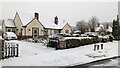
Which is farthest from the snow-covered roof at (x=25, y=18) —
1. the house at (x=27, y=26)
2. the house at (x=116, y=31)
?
the house at (x=116, y=31)

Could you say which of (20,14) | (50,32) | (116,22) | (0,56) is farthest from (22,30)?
(0,56)

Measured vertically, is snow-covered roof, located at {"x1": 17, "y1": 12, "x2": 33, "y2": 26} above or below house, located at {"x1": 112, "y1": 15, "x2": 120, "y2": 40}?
above

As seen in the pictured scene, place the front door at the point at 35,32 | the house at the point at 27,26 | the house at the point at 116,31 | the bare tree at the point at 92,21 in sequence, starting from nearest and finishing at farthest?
the house at the point at 116,31
the house at the point at 27,26
the front door at the point at 35,32
the bare tree at the point at 92,21

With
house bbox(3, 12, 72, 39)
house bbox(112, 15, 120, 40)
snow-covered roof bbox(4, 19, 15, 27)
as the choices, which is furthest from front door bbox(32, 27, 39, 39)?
house bbox(112, 15, 120, 40)

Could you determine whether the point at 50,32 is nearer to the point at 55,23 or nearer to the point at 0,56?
the point at 55,23

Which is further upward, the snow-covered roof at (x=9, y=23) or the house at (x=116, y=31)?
the snow-covered roof at (x=9, y=23)

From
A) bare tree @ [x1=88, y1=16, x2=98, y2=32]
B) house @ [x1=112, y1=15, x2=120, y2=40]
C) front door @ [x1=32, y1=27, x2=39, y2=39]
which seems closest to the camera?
house @ [x1=112, y1=15, x2=120, y2=40]

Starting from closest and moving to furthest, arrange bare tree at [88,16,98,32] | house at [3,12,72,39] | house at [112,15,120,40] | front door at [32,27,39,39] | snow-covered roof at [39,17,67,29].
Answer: house at [112,15,120,40] → house at [3,12,72,39] → front door at [32,27,39,39] → snow-covered roof at [39,17,67,29] → bare tree at [88,16,98,32]

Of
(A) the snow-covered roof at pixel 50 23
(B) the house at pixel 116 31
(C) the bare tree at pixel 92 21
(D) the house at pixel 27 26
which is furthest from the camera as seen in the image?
(C) the bare tree at pixel 92 21

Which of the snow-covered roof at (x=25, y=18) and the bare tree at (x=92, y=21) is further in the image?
the bare tree at (x=92, y=21)

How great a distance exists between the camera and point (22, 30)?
3475 cm

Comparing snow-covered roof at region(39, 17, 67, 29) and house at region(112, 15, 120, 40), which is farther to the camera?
snow-covered roof at region(39, 17, 67, 29)

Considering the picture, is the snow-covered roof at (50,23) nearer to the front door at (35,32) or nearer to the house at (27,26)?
the house at (27,26)

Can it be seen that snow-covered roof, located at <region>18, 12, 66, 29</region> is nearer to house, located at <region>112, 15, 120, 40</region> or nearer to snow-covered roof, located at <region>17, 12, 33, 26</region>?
snow-covered roof, located at <region>17, 12, 33, 26</region>
